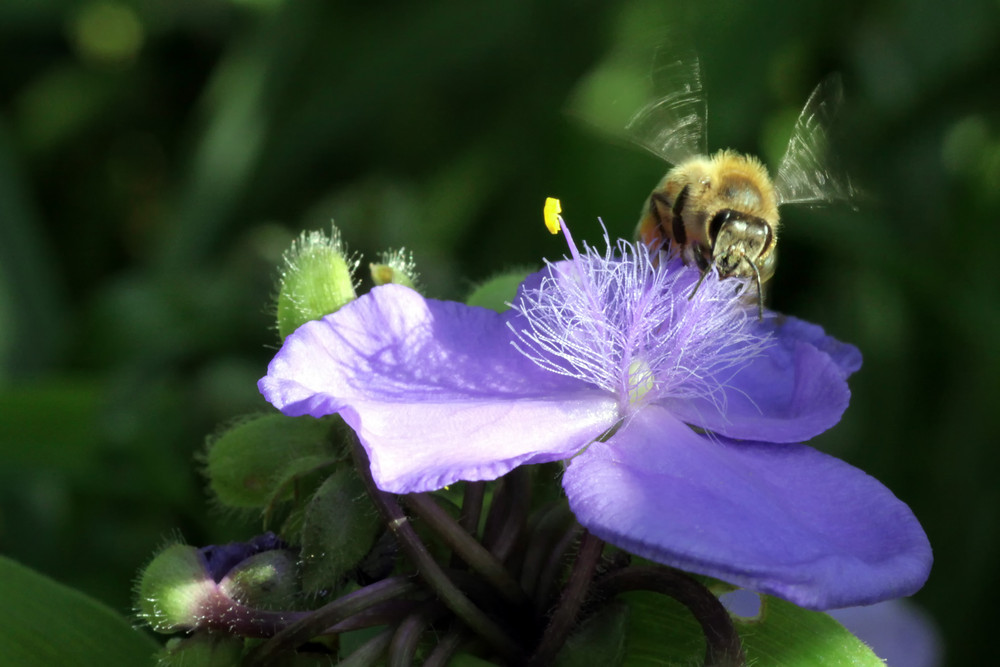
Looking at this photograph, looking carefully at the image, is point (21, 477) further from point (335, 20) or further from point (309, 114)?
point (335, 20)

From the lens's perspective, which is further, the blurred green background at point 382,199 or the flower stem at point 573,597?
the blurred green background at point 382,199

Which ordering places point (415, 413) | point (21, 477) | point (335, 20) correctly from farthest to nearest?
point (335, 20) → point (21, 477) → point (415, 413)

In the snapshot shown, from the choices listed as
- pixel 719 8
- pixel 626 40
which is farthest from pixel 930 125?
pixel 626 40

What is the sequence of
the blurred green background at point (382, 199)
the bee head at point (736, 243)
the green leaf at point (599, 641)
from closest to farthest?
the green leaf at point (599, 641)
the bee head at point (736, 243)
the blurred green background at point (382, 199)

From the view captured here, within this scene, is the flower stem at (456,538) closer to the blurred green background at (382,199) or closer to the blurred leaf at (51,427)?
the blurred green background at (382,199)

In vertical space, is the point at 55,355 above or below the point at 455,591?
below

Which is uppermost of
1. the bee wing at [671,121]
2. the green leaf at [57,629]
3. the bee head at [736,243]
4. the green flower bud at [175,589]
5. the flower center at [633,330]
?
the bee wing at [671,121]

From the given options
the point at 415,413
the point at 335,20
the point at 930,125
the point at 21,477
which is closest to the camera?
the point at 415,413

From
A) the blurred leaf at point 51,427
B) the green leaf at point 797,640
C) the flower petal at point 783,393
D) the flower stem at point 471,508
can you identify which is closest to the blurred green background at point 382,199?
the blurred leaf at point 51,427
